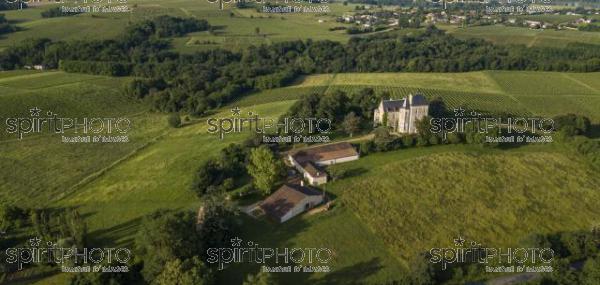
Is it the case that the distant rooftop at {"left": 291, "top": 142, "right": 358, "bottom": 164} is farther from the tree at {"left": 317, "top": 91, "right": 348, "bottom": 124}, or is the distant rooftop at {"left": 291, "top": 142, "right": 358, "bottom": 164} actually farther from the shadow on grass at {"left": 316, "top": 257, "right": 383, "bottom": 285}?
the shadow on grass at {"left": 316, "top": 257, "right": 383, "bottom": 285}

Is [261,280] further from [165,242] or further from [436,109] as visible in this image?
[436,109]

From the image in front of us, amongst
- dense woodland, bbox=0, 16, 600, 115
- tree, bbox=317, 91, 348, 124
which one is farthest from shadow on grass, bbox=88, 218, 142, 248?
dense woodland, bbox=0, 16, 600, 115

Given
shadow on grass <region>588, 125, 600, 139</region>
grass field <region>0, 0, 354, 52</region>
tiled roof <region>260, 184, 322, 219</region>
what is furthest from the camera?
grass field <region>0, 0, 354, 52</region>

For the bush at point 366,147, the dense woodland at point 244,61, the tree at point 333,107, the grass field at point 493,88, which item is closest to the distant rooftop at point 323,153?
the bush at point 366,147

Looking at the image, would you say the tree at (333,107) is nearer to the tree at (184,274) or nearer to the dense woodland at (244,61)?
the dense woodland at (244,61)

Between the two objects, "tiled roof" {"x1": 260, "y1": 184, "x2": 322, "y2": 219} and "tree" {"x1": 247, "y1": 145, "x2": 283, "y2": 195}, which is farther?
"tree" {"x1": 247, "y1": 145, "x2": 283, "y2": 195}
